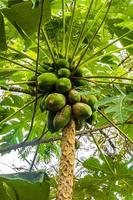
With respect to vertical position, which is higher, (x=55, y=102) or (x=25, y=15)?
(x=25, y=15)

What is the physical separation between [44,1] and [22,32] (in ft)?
0.87

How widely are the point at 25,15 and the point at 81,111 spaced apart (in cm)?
51

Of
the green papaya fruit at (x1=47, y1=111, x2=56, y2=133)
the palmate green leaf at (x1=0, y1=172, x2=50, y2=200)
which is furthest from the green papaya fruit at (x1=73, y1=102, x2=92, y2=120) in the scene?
the palmate green leaf at (x1=0, y1=172, x2=50, y2=200)

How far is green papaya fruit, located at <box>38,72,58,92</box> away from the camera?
223cm

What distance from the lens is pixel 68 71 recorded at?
7.57 ft

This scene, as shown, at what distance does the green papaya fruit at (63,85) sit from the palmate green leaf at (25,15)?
0.91 ft

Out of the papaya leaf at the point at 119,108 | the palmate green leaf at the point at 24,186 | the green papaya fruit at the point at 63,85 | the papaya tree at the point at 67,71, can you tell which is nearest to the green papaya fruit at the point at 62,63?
the papaya tree at the point at 67,71

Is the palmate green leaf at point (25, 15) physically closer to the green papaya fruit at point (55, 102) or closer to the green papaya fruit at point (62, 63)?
the green papaya fruit at point (62, 63)

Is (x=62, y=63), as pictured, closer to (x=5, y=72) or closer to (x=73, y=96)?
(x=73, y=96)

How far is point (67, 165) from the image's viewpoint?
210cm

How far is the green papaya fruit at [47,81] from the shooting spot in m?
2.23

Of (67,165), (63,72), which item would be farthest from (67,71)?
(67,165)

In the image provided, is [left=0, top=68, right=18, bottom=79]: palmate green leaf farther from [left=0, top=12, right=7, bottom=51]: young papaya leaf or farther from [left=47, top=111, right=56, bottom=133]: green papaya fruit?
[left=47, top=111, right=56, bottom=133]: green papaya fruit

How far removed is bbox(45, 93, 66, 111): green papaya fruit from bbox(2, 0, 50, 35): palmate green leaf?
1.10 feet
